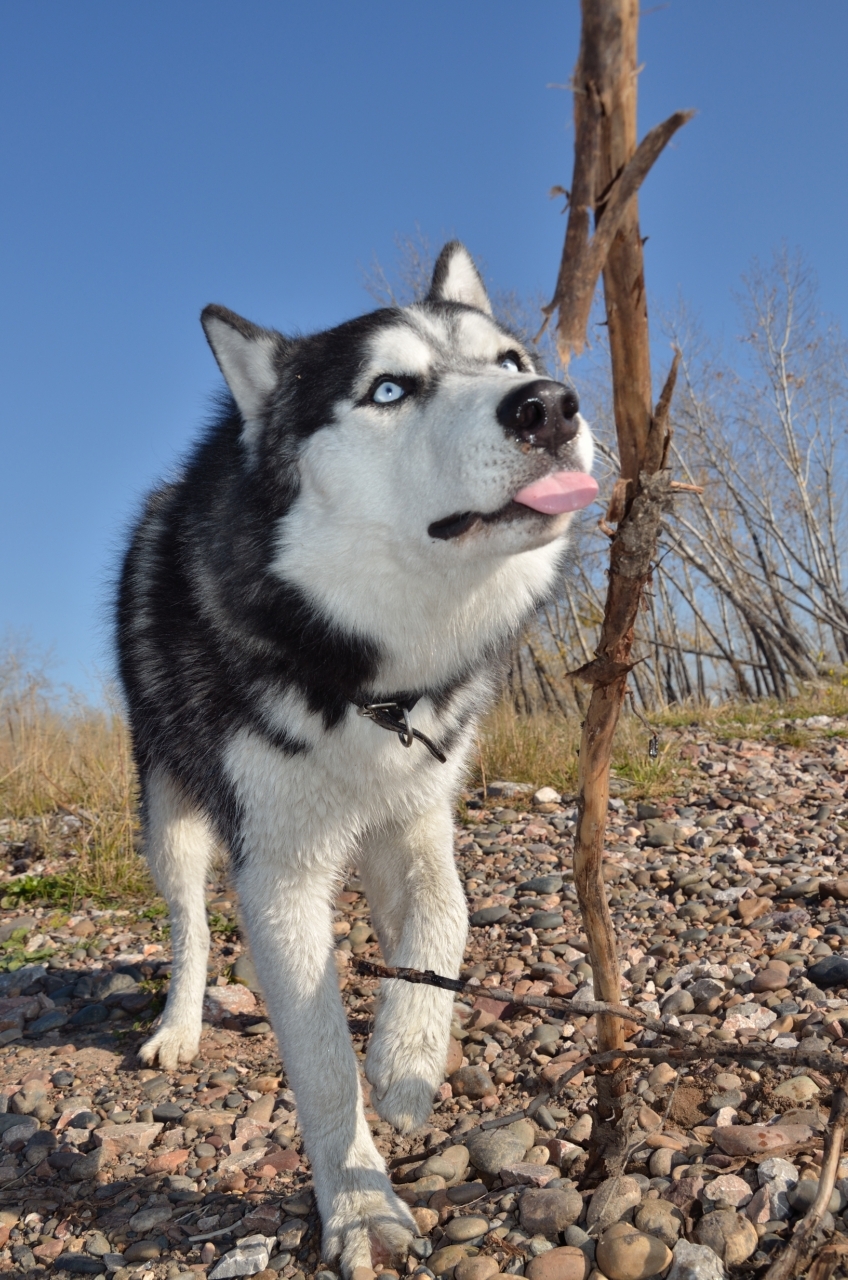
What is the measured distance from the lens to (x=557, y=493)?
1.98 metres

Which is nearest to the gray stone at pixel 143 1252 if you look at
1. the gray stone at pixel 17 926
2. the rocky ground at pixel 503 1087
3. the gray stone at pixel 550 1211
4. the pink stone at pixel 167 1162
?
the rocky ground at pixel 503 1087

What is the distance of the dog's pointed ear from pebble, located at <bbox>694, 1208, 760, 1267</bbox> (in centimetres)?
225

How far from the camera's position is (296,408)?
254cm

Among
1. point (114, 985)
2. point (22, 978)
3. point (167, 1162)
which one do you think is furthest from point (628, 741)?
point (167, 1162)

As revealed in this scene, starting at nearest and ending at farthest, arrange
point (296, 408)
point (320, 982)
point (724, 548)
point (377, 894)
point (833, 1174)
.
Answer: point (833, 1174)
point (320, 982)
point (296, 408)
point (377, 894)
point (724, 548)

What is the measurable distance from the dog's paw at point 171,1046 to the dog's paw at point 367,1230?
1306 millimetres

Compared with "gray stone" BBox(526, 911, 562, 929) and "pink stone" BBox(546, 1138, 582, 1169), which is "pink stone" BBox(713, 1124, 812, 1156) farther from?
"gray stone" BBox(526, 911, 562, 929)

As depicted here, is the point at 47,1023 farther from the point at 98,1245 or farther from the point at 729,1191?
the point at 729,1191

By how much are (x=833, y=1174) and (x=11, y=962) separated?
3.74 metres

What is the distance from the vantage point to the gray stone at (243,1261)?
1.98 m

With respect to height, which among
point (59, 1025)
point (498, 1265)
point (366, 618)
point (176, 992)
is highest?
point (366, 618)

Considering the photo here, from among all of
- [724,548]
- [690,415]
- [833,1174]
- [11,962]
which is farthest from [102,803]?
[690,415]

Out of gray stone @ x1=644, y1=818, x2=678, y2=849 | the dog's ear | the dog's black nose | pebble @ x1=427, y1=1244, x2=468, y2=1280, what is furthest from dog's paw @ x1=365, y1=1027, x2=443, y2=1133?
gray stone @ x1=644, y1=818, x2=678, y2=849

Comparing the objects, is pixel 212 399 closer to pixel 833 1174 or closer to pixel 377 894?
pixel 377 894
